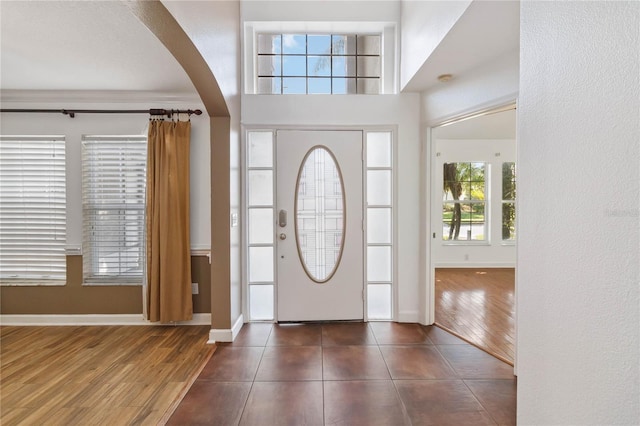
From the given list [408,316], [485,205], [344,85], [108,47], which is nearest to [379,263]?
[408,316]

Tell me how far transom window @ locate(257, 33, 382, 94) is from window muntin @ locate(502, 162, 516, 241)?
395 centimetres

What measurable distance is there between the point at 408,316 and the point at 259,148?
2410mm

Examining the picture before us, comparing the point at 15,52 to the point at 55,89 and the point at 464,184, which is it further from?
the point at 464,184

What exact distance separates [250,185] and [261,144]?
45 centimetres

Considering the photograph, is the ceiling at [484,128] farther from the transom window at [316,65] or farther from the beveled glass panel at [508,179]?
the transom window at [316,65]

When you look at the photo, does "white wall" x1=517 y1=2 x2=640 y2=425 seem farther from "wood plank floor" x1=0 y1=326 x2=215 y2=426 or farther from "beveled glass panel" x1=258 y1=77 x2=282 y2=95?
"beveled glass panel" x1=258 y1=77 x2=282 y2=95

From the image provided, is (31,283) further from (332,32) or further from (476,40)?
(476,40)

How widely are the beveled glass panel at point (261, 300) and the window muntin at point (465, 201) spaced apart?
4.05 meters

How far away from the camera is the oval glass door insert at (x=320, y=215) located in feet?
10.9

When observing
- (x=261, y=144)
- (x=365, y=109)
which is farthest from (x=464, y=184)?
(x=261, y=144)

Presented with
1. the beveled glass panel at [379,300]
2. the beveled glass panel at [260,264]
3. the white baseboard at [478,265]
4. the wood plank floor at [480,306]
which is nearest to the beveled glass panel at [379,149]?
the beveled glass panel at [379,300]

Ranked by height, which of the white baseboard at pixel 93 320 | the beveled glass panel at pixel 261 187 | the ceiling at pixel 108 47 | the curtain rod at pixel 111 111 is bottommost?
the white baseboard at pixel 93 320

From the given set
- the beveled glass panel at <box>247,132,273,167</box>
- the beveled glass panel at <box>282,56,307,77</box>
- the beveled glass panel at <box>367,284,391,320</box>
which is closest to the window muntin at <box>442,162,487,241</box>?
the beveled glass panel at <box>367,284,391,320</box>

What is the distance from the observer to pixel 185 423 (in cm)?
186
